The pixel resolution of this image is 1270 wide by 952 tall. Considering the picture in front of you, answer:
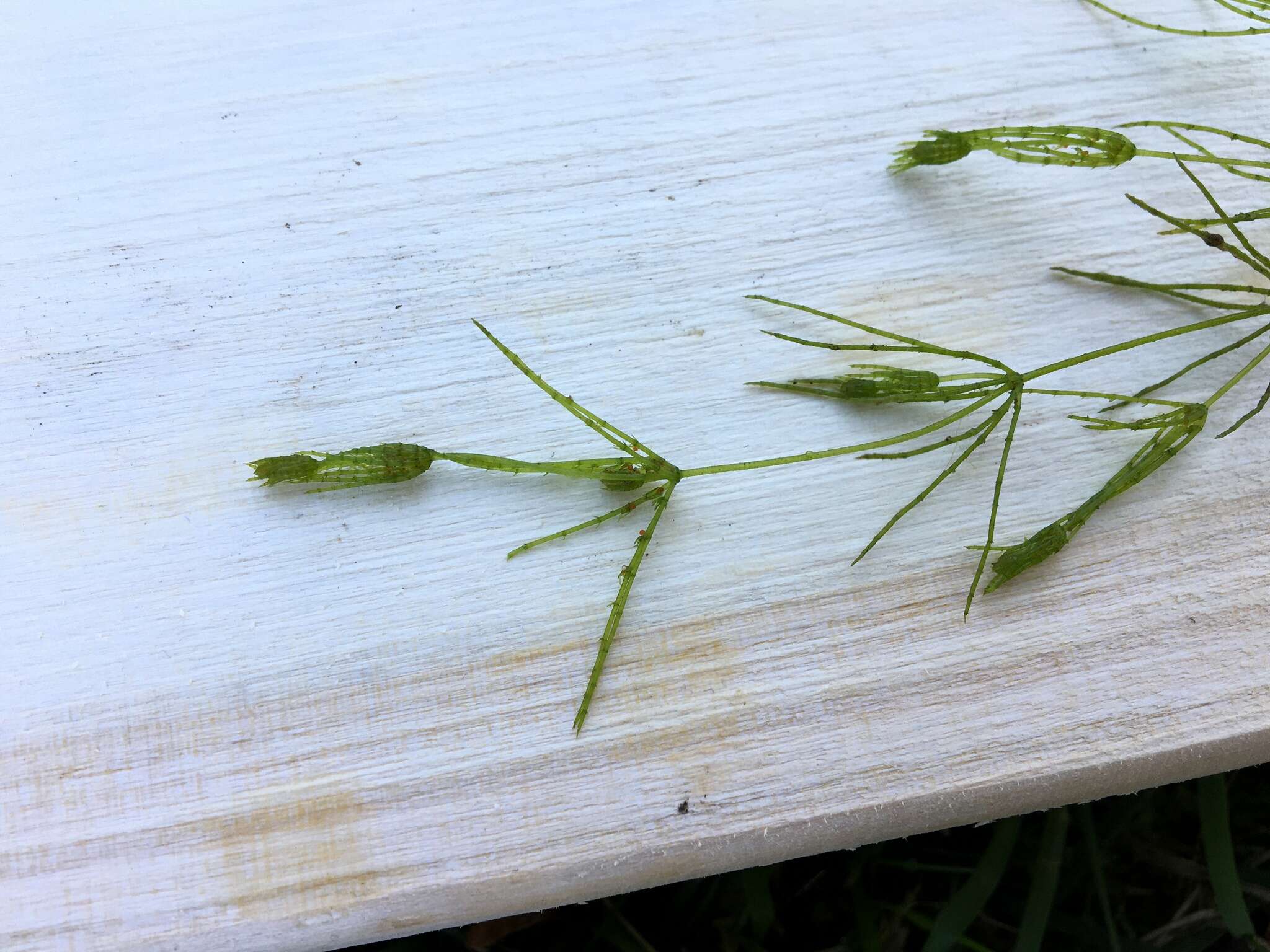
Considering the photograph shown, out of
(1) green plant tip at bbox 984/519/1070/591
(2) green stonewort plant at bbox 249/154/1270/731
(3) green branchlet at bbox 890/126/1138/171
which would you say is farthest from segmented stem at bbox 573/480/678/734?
(3) green branchlet at bbox 890/126/1138/171

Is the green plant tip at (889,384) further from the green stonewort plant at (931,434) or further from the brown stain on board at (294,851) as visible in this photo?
the brown stain on board at (294,851)

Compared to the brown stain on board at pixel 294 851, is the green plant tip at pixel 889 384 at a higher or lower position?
higher

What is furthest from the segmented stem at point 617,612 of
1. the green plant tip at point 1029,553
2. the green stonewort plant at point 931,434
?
the green plant tip at point 1029,553

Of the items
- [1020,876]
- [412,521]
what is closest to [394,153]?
[412,521]

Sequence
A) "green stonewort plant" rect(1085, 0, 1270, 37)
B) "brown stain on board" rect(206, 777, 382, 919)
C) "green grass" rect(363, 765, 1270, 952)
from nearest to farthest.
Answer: "brown stain on board" rect(206, 777, 382, 919) < "green stonewort plant" rect(1085, 0, 1270, 37) < "green grass" rect(363, 765, 1270, 952)

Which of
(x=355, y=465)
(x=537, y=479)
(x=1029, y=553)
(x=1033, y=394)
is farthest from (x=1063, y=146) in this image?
(x=355, y=465)

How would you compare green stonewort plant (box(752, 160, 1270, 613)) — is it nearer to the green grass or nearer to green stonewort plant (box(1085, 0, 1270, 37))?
green stonewort plant (box(1085, 0, 1270, 37))

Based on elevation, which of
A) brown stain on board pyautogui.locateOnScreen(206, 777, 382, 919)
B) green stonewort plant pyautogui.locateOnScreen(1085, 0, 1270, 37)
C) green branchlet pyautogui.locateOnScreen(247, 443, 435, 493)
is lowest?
brown stain on board pyautogui.locateOnScreen(206, 777, 382, 919)
